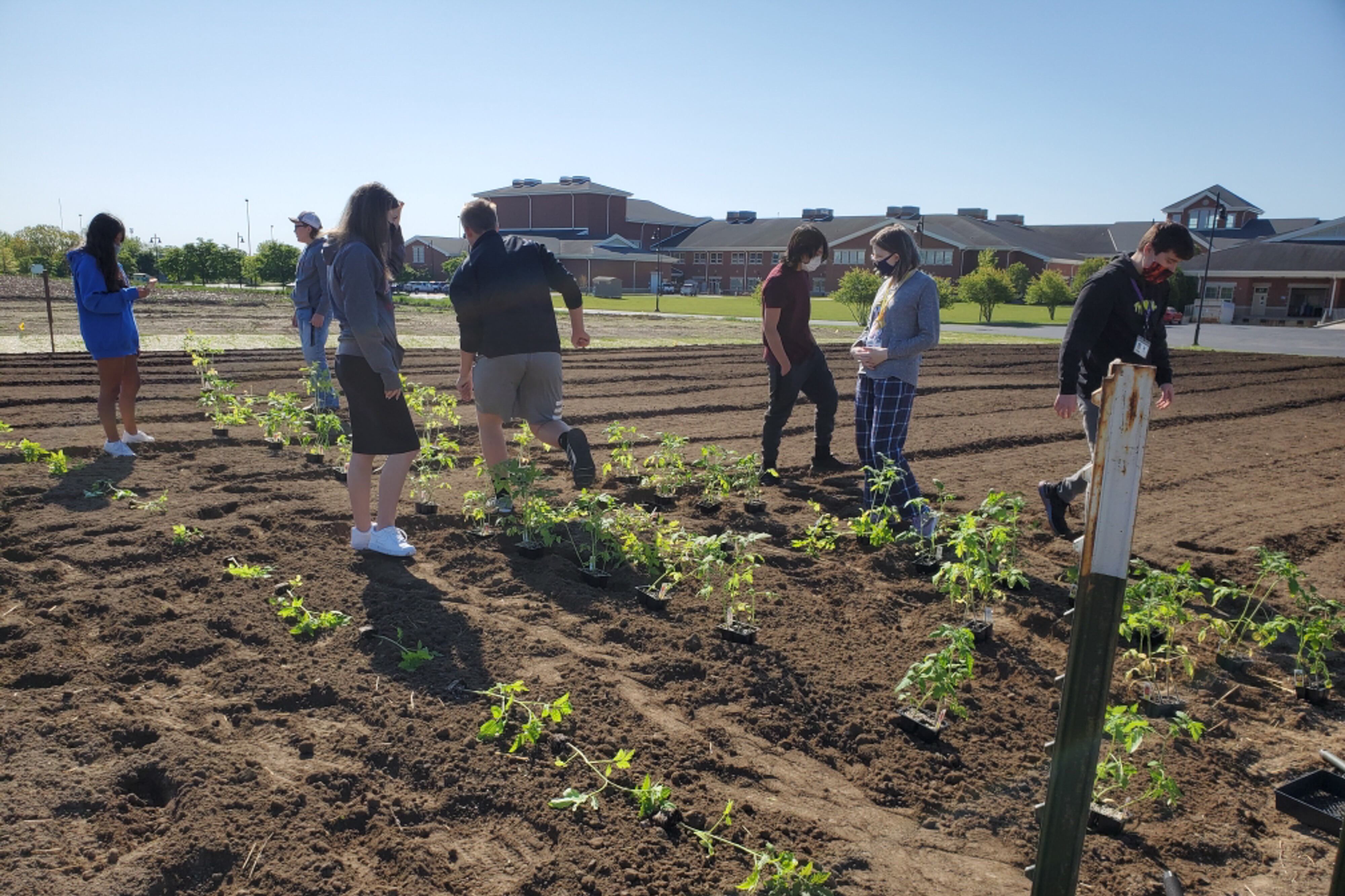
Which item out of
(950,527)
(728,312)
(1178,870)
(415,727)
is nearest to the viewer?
(1178,870)

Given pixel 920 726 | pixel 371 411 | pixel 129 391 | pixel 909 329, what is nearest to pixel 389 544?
pixel 371 411

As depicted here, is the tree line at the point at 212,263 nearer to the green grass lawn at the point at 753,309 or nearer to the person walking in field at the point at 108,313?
the green grass lawn at the point at 753,309

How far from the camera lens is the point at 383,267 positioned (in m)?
4.68

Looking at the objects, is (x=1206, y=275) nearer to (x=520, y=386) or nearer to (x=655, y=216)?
(x=520, y=386)

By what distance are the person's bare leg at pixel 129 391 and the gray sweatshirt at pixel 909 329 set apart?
579 cm

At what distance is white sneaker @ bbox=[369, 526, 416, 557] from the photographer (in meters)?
4.89

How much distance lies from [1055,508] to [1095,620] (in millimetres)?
4451

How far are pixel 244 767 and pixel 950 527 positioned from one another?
4.38 meters

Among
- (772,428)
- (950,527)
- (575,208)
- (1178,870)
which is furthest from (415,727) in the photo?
(575,208)

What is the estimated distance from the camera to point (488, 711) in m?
3.25

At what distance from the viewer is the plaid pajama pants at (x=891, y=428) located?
5.40 meters

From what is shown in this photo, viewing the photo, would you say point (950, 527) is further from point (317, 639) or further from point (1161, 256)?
point (317, 639)

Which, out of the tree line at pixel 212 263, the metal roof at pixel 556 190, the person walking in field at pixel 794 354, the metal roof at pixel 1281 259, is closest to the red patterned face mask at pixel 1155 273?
the person walking in field at pixel 794 354

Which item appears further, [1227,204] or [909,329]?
[1227,204]
